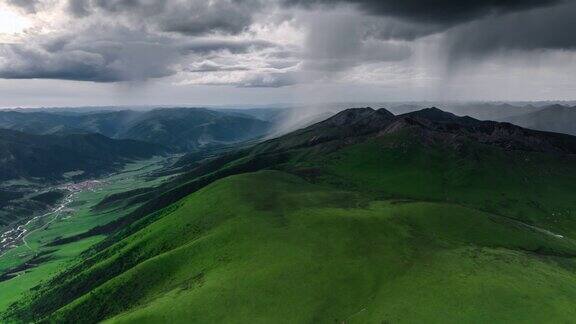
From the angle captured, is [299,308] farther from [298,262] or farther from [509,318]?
[509,318]

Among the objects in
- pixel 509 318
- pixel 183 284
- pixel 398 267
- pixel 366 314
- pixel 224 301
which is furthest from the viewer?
pixel 183 284

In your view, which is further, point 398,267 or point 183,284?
point 183,284

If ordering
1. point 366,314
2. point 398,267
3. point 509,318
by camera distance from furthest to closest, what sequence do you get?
point 398,267 → point 366,314 → point 509,318

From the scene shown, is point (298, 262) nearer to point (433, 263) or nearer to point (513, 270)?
point (433, 263)

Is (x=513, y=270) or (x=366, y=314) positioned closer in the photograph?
(x=366, y=314)

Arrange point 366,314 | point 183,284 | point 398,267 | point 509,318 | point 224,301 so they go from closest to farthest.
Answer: point 509,318
point 366,314
point 224,301
point 398,267
point 183,284

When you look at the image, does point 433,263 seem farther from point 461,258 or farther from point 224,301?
point 224,301

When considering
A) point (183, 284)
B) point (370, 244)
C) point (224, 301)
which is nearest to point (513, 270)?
point (370, 244)

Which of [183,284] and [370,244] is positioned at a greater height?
[370,244]

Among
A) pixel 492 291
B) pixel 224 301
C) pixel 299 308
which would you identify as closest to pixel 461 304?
pixel 492 291
